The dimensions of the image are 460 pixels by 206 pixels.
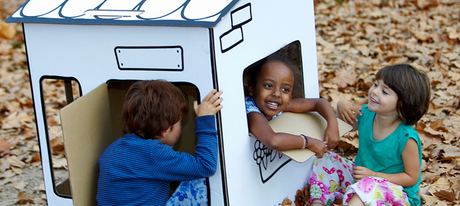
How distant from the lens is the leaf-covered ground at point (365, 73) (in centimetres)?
230

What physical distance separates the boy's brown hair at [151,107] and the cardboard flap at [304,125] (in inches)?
17.5

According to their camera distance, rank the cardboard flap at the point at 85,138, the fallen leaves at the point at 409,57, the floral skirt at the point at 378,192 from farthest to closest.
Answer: the fallen leaves at the point at 409,57, the floral skirt at the point at 378,192, the cardboard flap at the point at 85,138

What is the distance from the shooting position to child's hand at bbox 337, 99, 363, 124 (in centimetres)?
192

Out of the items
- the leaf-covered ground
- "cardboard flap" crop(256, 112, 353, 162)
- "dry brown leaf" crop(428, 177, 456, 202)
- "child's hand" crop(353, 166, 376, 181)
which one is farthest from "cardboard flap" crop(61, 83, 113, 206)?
"dry brown leaf" crop(428, 177, 456, 202)

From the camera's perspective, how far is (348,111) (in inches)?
75.5

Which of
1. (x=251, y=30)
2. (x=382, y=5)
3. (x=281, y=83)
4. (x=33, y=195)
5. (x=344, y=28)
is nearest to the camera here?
(x=251, y=30)

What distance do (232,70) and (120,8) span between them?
0.52 metres

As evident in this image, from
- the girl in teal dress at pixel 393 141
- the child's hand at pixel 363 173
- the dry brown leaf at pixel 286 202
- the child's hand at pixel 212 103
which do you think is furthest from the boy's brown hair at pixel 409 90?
the child's hand at pixel 212 103

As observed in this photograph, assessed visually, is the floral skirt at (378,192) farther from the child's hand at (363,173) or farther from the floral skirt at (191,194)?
the floral skirt at (191,194)

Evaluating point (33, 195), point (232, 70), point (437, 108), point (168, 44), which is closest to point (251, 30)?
point (232, 70)

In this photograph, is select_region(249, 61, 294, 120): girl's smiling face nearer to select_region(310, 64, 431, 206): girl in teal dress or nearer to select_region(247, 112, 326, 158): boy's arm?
select_region(247, 112, 326, 158): boy's arm

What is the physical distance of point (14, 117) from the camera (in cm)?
330

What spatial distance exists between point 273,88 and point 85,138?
0.79 metres

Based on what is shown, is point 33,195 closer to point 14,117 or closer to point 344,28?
point 14,117
